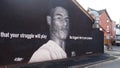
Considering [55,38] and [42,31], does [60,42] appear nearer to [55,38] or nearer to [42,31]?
[55,38]

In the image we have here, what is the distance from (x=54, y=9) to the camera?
11.8 m

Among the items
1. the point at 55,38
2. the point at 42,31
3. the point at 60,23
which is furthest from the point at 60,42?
the point at 42,31

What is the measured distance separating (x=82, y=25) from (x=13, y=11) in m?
6.19

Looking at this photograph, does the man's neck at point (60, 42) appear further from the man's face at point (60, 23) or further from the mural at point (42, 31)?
the man's face at point (60, 23)

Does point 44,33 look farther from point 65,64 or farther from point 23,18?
point 65,64

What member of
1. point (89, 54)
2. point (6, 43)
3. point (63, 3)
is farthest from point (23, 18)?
point (89, 54)

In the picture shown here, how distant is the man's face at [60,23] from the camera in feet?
39.3

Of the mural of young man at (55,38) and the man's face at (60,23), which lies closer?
the mural of young man at (55,38)

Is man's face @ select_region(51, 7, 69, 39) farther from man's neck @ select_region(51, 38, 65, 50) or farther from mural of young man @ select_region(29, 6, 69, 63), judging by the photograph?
man's neck @ select_region(51, 38, 65, 50)

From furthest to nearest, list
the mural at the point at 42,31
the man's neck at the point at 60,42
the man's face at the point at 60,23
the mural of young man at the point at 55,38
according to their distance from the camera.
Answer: the man's neck at the point at 60,42, the man's face at the point at 60,23, the mural of young man at the point at 55,38, the mural at the point at 42,31

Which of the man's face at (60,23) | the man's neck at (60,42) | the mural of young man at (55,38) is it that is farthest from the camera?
the man's neck at (60,42)

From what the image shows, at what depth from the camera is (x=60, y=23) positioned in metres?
12.5

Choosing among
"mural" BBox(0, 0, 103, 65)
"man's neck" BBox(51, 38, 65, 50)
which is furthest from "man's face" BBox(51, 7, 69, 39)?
"man's neck" BBox(51, 38, 65, 50)

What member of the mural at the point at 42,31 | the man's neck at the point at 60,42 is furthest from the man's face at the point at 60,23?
the man's neck at the point at 60,42
